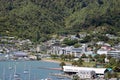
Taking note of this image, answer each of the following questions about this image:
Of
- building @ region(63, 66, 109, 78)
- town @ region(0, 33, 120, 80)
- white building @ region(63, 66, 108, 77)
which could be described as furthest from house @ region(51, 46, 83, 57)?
building @ region(63, 66, 109, 78)

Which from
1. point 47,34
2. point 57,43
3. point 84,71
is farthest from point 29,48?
point 84,71

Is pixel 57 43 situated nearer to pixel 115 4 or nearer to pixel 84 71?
pixel 115 4

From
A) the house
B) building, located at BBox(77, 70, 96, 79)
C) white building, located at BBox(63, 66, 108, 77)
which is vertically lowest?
the house

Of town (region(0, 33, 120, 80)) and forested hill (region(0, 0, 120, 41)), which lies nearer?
town (region(0, 33, 120, 80))

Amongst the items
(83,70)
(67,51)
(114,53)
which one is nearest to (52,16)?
(67,51)

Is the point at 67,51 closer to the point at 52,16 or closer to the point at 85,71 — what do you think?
the point at 85,71

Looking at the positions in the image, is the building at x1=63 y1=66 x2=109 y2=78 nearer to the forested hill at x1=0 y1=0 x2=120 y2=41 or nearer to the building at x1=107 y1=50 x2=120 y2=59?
the building at x1=107 y1=50 x2=120 y2=59
